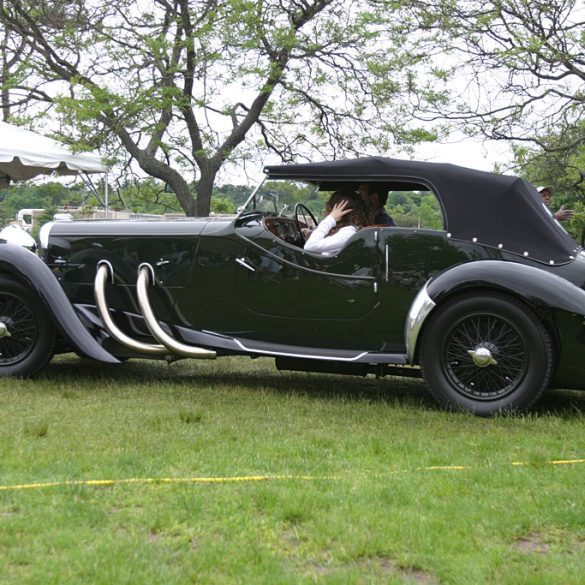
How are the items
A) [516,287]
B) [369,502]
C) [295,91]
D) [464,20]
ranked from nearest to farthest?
[369,502] → [516,287] → [464,20] → [295,91]

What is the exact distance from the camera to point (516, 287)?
4.94 meters

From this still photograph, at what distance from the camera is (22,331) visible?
239 inches

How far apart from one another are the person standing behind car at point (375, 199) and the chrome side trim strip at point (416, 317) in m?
0.83

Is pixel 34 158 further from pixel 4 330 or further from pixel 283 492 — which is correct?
pixel 283 492

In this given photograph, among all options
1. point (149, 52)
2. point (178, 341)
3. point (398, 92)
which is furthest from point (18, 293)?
point (398, 92)

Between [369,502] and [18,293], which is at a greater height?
[18,293]

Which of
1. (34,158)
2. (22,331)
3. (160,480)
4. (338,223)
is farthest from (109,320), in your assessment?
(34,158)

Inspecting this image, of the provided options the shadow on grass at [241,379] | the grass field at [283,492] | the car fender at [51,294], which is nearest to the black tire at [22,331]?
the car fender at [51,294]

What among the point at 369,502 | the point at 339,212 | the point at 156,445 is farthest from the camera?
the point at 339,212

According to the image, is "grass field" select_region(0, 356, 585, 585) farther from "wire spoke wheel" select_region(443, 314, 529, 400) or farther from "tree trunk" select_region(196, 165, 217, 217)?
"tree trunk" select_region(196, 165, 217, 217)

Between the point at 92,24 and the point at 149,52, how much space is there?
1316 mm

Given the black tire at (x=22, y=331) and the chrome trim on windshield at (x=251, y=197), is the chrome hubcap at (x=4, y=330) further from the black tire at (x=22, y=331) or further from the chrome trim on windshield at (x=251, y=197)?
the chrome trim on windshield at (x=251, y=197)

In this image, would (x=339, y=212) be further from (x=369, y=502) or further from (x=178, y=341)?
(x=369, y=502)

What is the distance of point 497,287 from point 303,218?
1917 mm
